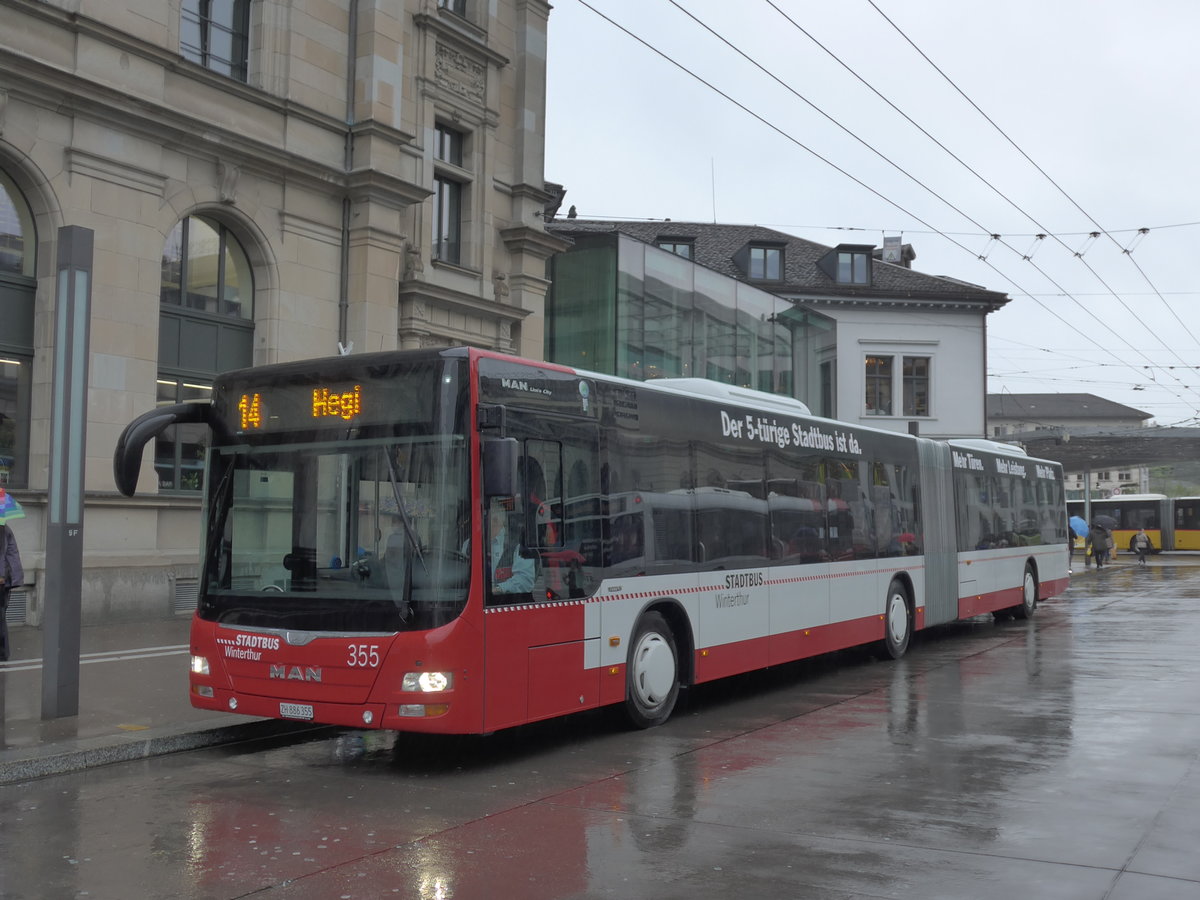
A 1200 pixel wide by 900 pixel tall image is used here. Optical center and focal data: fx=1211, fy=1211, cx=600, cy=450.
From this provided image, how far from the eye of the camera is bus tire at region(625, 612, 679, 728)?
9992mm

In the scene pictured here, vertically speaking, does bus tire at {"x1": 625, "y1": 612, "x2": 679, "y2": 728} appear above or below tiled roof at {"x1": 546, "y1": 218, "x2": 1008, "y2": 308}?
below

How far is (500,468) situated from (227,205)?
42.5 feet

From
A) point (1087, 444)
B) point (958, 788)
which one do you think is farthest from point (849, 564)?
point (1087, 444)

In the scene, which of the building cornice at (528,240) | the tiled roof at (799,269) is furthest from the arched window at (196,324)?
the tiled roof at (799,269)

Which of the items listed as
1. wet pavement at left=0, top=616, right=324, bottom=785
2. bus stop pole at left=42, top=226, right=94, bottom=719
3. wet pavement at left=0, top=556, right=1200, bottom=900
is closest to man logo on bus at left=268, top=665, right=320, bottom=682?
wet pavement at left=0, top=556, right=1200, bottom=900

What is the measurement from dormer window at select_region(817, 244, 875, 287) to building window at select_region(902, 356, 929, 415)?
395 cm

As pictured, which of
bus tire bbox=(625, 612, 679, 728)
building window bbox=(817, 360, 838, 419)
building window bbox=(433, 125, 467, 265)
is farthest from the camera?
building window bbox=(817, 360, 838, 419)

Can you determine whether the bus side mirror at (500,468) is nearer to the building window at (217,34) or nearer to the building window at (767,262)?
the building window at (217,34)

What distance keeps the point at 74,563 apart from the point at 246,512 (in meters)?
2.07

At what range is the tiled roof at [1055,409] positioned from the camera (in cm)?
12619

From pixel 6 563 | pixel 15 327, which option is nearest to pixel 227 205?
pixel 15 327

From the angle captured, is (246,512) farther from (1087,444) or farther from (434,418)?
(1087,444)

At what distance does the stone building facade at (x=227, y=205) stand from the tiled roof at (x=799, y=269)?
22.2 m

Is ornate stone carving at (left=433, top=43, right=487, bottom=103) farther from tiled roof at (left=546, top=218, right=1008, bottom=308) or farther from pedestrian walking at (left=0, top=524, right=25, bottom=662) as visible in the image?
tiled roof at (left=546, top=218, right=1008, bottom=308)
